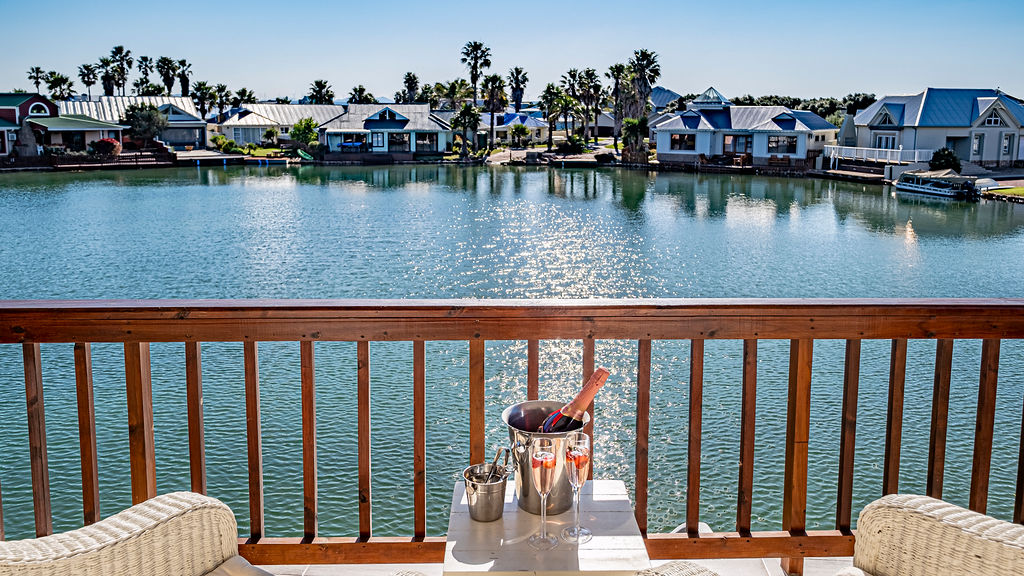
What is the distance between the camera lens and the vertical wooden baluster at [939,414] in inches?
98.8

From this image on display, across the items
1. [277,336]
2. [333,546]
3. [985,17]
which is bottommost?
[333,546]

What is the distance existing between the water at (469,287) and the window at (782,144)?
3.66 m

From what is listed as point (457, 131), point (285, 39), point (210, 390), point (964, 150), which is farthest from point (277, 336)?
point (285, 39)

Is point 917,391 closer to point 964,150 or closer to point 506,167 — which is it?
point 964,150

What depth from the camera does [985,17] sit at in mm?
52250

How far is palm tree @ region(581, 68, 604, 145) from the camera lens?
244 feet

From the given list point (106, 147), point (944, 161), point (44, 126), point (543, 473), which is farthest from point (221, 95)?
point (543, 473)

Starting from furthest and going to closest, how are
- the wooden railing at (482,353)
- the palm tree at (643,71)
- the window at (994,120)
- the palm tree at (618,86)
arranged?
the palm tree at (618,86)
the palm tree at (643,71)
the window at (994,120)
the wooden railing at (482,353)

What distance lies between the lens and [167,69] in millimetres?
82000

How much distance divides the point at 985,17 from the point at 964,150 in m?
12.2

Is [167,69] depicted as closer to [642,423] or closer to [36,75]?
[36,75]

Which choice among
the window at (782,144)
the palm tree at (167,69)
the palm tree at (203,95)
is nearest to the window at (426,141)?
the window at (782,144)

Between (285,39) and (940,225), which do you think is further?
(285,39)

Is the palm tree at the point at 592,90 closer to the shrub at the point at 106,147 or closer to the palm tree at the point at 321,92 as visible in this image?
the palm tree at the point at 321,92
